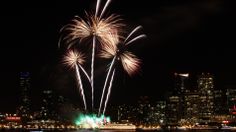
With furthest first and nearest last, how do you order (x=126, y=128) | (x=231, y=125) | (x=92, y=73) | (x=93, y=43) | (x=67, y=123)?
1. (x=231, y=125)
2. (x=67, y=123)
3. (x=126, y=128)
4. (x=92, y=73)
5. (x=93, y=43)

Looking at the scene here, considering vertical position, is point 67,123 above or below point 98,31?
below

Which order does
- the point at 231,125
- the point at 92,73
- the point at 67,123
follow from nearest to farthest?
1. the point at 92,73
2. the point at 67,123
3. the point at 231,125

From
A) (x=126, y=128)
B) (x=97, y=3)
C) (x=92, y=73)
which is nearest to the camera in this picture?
(x=97, y=3)

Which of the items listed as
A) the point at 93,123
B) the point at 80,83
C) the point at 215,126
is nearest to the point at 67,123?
the point at 215,126

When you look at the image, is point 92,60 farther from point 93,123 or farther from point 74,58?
point 93,123

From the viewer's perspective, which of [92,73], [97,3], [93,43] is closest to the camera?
[97,3]

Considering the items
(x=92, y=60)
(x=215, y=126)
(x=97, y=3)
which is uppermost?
(x=97, y=3)

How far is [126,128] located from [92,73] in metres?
81.9

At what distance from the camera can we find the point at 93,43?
44125 mm

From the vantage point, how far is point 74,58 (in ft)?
149

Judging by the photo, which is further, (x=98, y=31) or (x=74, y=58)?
(x=74, y=58)

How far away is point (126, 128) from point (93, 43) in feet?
283

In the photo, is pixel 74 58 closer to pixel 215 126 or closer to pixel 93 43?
pixel 93 43

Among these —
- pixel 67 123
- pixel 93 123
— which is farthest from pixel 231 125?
pixel 93 123
